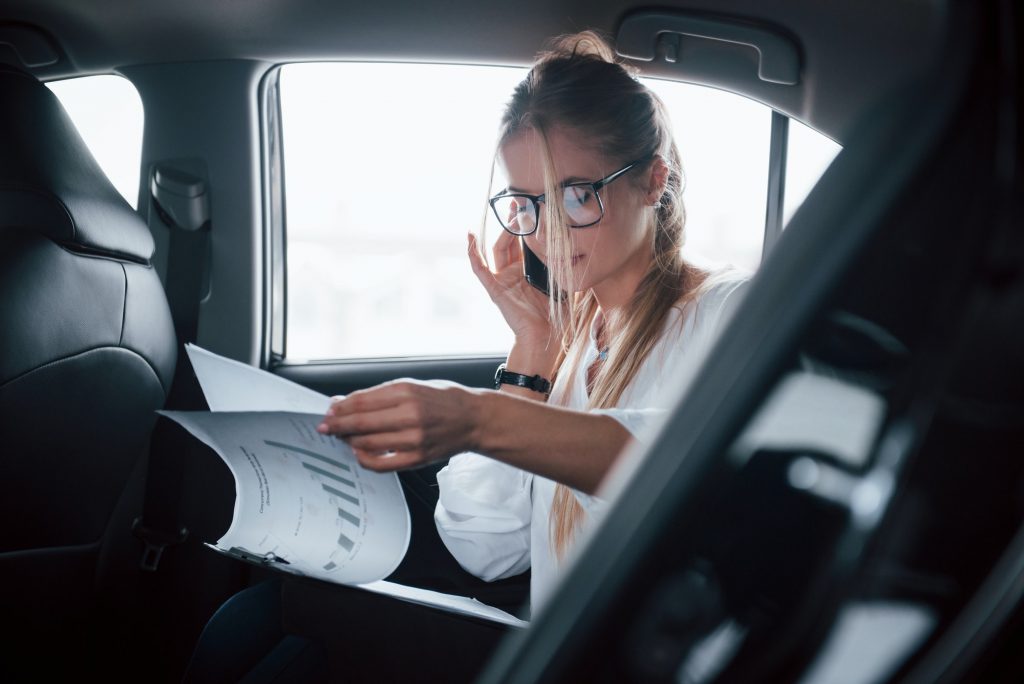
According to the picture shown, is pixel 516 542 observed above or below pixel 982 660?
below

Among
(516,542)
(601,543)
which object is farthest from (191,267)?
(601,543)

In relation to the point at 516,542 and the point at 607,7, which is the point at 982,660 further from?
the point at 607,7

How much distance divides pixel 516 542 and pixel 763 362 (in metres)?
1.11

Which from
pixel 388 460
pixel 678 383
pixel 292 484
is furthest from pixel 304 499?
pixel 678 383

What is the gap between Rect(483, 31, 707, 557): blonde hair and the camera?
3.99ft

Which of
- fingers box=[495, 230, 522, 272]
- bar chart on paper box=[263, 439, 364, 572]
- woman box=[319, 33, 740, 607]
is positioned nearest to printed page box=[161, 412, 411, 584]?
bar chart on paper box=[263, 439, 364, 572]

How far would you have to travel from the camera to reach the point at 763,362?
339 mm

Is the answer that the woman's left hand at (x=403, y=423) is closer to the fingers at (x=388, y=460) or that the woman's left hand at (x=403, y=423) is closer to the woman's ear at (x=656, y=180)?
the fingers at (x=388, y=460)

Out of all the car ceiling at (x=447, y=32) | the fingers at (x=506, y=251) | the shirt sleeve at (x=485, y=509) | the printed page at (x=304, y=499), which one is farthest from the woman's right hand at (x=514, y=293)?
the printed page at (x=304, y=499)

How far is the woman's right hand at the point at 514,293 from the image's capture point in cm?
152

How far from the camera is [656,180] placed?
1.34 m

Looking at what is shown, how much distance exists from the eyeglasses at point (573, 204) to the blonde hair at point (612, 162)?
0.01m

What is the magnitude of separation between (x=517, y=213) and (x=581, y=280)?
0.14 metres

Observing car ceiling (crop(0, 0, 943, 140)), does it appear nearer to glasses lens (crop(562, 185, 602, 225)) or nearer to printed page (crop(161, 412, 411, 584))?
glasses lens (crop(562, 185, 602, 225))
